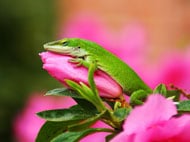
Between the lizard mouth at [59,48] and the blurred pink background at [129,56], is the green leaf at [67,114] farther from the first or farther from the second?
the blurred pink background at [129,56]

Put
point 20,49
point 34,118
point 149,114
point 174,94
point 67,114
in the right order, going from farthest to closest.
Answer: point 20,49
point 34,118
point 174,94
point 67,114
point 149,114

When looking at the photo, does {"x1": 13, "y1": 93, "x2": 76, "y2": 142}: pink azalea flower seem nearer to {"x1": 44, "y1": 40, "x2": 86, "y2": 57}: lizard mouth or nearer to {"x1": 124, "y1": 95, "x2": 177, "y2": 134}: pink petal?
{"x1": 44, "y1": 40, "x2": 86, "y2": 57}: lizard mouth

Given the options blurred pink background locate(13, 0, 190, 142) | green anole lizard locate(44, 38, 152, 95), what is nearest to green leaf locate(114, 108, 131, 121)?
green anole lizard locate(44, 38, 152, 95)

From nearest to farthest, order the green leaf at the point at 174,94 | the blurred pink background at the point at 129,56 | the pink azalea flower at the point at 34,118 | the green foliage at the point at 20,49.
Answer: the green leaf at the point at 174,94 < the blurred pink background at the point at 129,56 < the pink azalea flower at the point at 34,118 < the green foliage at the point at 20,49

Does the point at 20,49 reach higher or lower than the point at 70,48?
higher

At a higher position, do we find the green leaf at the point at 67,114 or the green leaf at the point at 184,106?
the green leaf at the point at 67,114

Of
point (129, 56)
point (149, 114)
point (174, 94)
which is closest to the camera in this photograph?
point (149, 114)

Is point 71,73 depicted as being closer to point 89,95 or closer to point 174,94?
point 89,95

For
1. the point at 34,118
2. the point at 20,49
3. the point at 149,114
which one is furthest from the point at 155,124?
the point at 20,49

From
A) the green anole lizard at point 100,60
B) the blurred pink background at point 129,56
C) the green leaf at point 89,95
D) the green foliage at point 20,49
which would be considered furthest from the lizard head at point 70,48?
the green foliage at point 20,49
